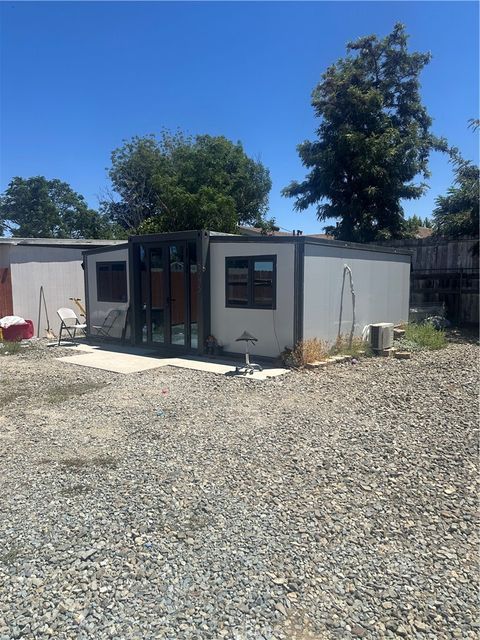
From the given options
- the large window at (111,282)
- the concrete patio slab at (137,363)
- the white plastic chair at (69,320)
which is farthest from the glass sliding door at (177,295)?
the white plastic chair at (69,320)

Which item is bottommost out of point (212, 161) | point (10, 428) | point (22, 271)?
point (10, 428)

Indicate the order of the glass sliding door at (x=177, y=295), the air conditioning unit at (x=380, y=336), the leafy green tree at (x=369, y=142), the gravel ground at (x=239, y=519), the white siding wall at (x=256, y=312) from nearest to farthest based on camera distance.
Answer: the gravel ground at (x=239, y=519)
the white siding wall at (x=256, y=312)
the air conditioning unit at (x=380, y=336)
the glass sliding door at (x=177, y=295)
the leafy green tree at (x=369, y=142)

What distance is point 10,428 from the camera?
195 inches

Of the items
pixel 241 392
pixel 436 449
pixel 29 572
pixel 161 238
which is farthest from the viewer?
pixel 161 238

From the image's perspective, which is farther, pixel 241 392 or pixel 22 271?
pixel 22 271

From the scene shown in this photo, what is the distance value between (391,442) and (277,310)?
4.09 m

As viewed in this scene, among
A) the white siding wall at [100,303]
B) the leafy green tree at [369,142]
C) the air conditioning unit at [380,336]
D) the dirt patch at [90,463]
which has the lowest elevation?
the dirt patch at [90,463]

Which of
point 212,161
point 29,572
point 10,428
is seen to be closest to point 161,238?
point 10,428

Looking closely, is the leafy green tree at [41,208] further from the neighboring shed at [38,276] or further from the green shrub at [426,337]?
the green shrub at [426,337]

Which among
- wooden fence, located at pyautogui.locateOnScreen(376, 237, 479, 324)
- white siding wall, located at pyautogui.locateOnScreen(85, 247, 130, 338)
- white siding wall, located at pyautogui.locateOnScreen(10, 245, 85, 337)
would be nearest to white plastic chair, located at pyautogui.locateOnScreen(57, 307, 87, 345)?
white siding wall, located at pyautogui.locateOnScreen(85, 247, 130, 338)

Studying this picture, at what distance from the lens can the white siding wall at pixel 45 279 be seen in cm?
1245

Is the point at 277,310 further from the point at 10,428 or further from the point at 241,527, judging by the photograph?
the point at 241,527

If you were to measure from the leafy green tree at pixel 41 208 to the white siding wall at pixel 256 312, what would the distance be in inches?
1278

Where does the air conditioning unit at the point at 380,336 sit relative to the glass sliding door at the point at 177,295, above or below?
below
